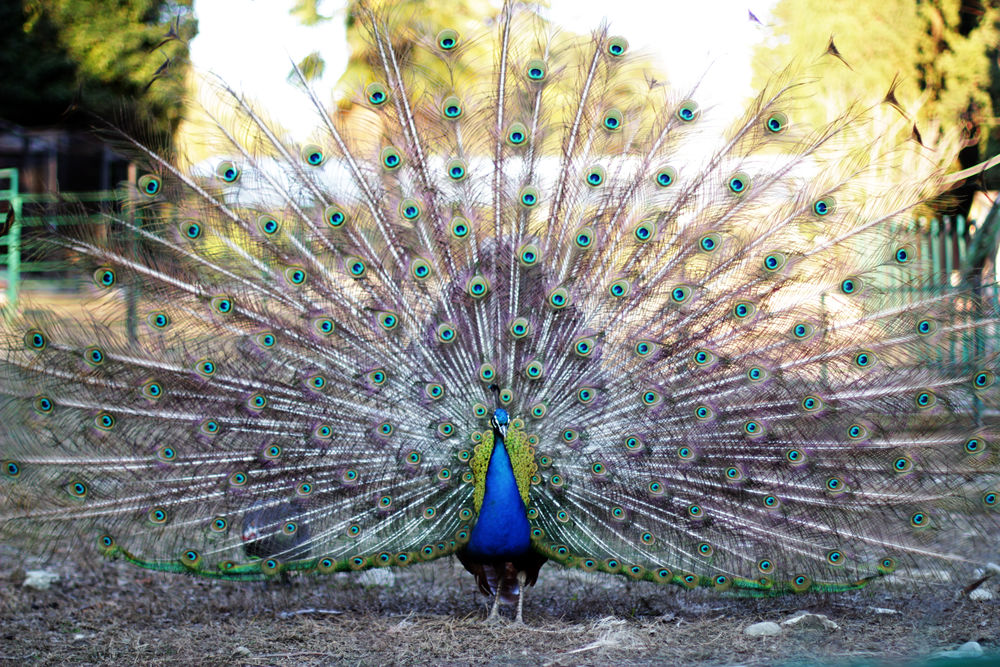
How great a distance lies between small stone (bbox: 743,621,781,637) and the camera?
11.8 feet

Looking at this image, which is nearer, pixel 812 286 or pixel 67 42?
pixel 812 286

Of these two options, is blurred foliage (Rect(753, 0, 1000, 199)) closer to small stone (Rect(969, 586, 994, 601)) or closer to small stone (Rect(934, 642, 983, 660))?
small stone (Rect(969, 586, 994, 601))

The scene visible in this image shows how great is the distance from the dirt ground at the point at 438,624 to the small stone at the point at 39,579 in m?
0.04

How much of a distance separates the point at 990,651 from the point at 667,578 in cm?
113

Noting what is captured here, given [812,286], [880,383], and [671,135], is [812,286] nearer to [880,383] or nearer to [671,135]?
[880,383]

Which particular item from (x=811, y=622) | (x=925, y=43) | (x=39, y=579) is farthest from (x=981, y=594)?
(x=925, y=43)

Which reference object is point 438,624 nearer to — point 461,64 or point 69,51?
point 461,64

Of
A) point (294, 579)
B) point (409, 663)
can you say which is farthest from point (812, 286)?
→ point (294, 579)

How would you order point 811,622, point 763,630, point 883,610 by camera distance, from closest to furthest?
1. point 763,630
2. point 811,622
3. point 883,610

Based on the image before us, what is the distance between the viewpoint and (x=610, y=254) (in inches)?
149

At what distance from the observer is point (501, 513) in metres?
3.66

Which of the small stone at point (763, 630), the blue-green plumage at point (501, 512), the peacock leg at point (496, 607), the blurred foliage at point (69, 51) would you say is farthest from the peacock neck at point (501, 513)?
the blurred foliage at point (69, 51)

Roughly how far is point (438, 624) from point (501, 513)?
1.86 ft

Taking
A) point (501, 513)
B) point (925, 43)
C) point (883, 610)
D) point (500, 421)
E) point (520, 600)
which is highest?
point (925, 43)
